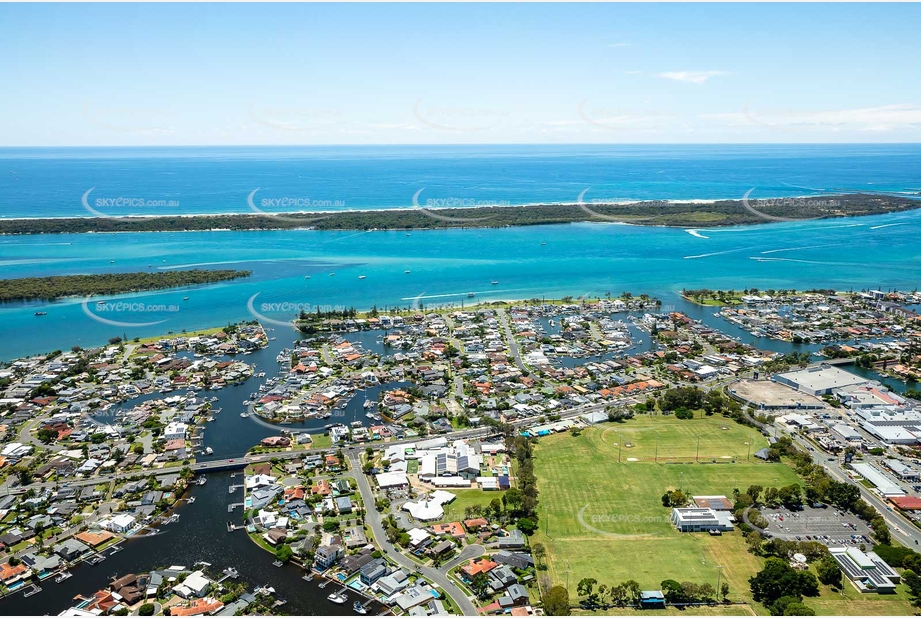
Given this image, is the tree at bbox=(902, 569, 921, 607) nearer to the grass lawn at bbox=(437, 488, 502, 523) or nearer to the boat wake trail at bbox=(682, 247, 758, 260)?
the grass lawn at bbox=(437, 488, 502, 523)

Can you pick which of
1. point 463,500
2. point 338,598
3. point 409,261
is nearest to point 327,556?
point 338,598

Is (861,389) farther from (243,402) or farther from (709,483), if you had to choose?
(243,402)

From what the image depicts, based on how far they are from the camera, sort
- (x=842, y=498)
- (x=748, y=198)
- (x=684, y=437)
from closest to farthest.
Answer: (x=842, y=498) < (x=684, y=437) < (x=748, y=198)

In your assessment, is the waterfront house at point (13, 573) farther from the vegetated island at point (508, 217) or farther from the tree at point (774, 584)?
the vegetated island at point (508, 217)

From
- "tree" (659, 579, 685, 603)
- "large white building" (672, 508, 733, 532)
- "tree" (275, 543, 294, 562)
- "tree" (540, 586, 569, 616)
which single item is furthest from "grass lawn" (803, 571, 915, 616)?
"tree" (275, 543, 294, 562)

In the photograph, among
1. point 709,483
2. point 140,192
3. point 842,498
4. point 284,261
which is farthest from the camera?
point 140,192

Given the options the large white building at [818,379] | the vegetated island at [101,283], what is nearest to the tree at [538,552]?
the large white building at [818,379]

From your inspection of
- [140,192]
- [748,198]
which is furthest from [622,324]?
[140,192]
